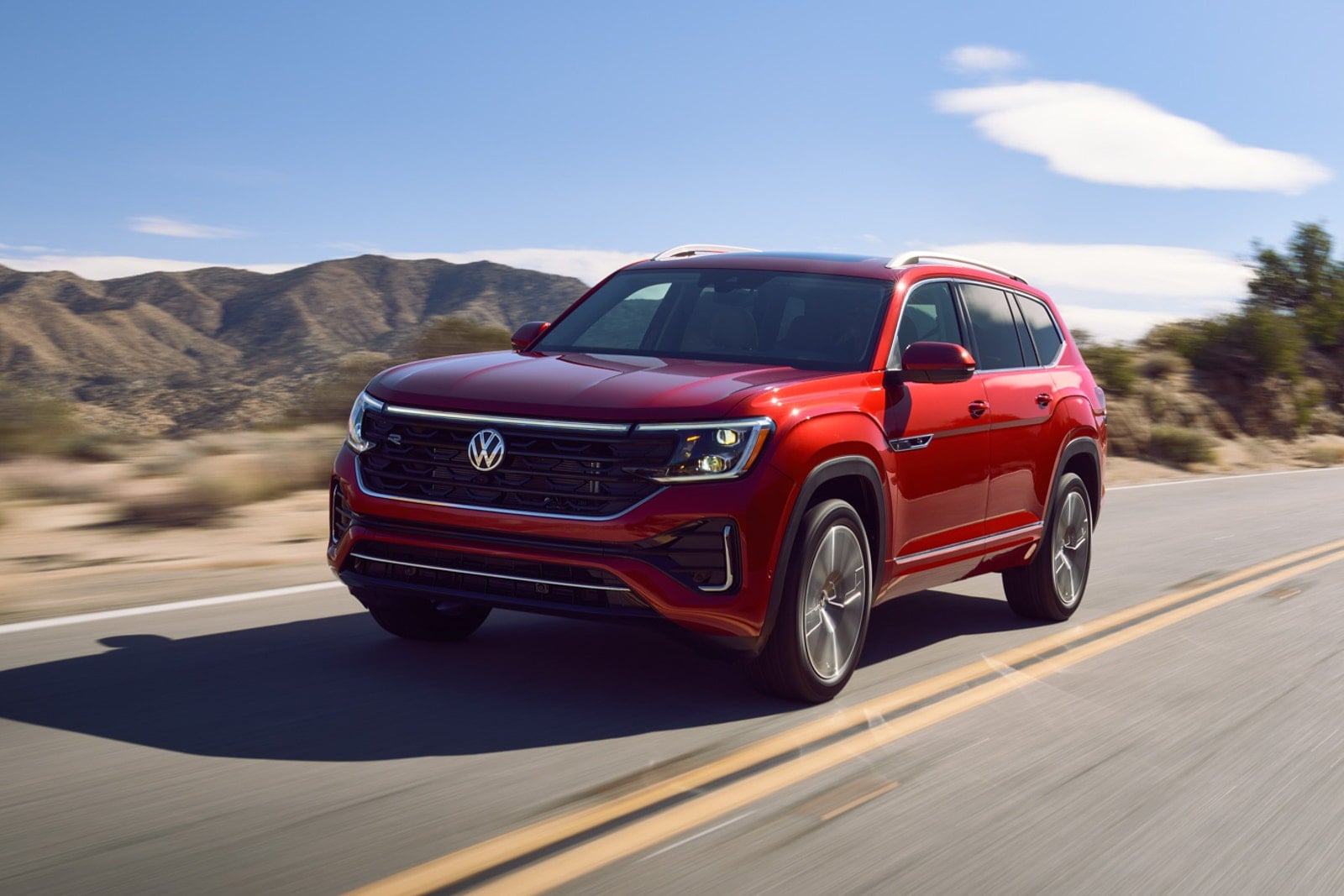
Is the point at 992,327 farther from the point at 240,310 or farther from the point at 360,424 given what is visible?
the point at 240,310

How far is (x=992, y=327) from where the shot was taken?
7527mm

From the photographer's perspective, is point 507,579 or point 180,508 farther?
point 180,508

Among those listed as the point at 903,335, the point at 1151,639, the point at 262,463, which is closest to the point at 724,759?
the point at 903,335

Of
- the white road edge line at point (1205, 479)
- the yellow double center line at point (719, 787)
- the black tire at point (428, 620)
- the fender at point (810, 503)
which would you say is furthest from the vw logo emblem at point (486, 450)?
the white road edge line at point (1205, 479)

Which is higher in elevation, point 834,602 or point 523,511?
point 523,511

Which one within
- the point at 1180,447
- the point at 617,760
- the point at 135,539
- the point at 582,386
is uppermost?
the point at 582,386

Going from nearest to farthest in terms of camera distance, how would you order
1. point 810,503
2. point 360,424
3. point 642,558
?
point 642,558, point 810,503, point 360,424

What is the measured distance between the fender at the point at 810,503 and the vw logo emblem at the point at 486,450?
42.8 inches

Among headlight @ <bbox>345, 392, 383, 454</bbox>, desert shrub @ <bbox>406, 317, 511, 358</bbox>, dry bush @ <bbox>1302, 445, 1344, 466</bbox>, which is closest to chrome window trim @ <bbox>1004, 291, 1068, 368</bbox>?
headlight @ <bbox>345, 392, 383, 454</bbox>

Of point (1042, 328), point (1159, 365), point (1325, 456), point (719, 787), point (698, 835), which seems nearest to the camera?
point (698, 835)

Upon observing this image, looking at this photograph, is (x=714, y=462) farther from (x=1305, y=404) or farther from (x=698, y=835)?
(x=1305, y=404)

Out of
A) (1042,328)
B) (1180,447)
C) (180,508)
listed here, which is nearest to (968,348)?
(1042,328)

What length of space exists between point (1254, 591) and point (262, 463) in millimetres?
7688

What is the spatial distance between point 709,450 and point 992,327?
2825mm
